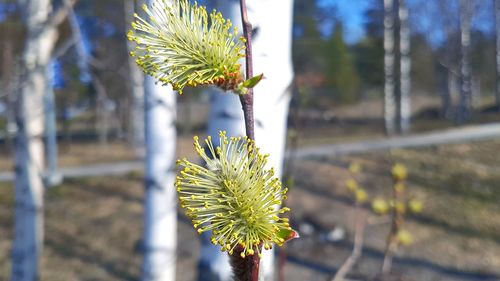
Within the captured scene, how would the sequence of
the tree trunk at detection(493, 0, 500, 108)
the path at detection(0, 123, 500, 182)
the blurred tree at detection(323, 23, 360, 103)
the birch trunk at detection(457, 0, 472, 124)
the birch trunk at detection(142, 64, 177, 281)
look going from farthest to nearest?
the blurred tree at detection(323, 23, 360, 103) → the path at detection(0, 123, 500, 182) → the birch trunk at detection(457, 0, 472, 124) → the tree trunk at detection(493, 0, 500, 108) → the birch trunk at detection(142, 64, 177, 281)

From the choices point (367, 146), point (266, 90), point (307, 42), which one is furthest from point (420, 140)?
point (307, 42)

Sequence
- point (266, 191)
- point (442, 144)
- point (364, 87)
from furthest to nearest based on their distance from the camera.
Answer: point (364, 87), point (442, 144), point (266, 191)

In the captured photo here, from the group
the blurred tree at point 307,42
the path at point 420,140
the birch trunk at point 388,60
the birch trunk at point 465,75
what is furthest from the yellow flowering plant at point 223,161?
the blurred tree at point 307,42

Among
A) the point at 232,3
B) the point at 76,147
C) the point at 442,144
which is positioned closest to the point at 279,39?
the point at 232,3

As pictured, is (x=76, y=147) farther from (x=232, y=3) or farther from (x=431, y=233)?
(x=232, y=3)

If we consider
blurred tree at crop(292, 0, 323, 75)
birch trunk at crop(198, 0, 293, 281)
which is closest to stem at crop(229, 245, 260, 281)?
birch trunk at crop(198, 0, 293, 281)

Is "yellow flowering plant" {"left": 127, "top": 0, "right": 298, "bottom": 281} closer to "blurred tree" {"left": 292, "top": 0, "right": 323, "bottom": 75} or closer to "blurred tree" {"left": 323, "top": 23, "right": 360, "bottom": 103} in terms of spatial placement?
"blurred tree" {"left": 292, "top": 0, "right": 323, "bottom": 75}

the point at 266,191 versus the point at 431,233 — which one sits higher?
the point at 266,191

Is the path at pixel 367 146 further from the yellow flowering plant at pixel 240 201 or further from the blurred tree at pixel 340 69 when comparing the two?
the blurred tree at pixel 340 69
